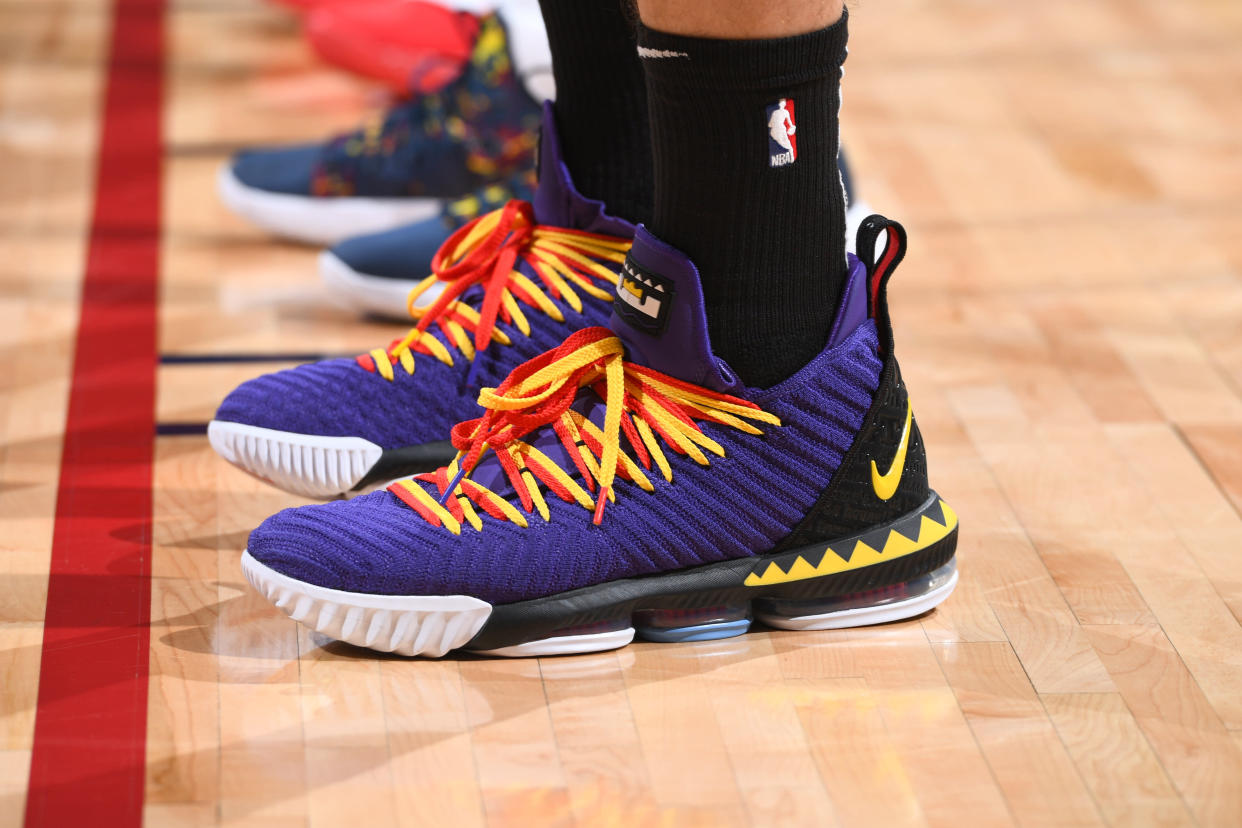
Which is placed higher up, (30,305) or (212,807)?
(212,807)

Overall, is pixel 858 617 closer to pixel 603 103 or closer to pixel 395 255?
pixel 603 103

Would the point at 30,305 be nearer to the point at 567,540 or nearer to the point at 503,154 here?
the point at 503,154

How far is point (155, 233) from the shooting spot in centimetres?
185

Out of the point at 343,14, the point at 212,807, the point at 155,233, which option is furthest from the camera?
the point at 343,14

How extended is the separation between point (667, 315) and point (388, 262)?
0.65m

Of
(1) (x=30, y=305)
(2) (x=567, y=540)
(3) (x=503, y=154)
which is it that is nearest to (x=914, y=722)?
(2) (x=567, y=540)

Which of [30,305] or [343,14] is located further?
[343,14]

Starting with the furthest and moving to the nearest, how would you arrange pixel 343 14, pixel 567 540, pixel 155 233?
1. pixel 343 14
2. pixel 155 233
3. pixel 567 540

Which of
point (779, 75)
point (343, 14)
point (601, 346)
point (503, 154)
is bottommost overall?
point (343, 14)

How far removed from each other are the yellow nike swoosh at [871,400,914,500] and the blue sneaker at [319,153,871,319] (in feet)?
1.85

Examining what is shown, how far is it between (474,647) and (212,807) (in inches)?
8.1

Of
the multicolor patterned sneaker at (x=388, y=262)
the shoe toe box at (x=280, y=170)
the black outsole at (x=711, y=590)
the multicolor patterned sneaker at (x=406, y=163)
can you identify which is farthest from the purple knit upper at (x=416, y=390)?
the shoe toe box at (x=280, y=170)

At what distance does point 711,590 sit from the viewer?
40.3 inches

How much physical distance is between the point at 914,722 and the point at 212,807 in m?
0.43
